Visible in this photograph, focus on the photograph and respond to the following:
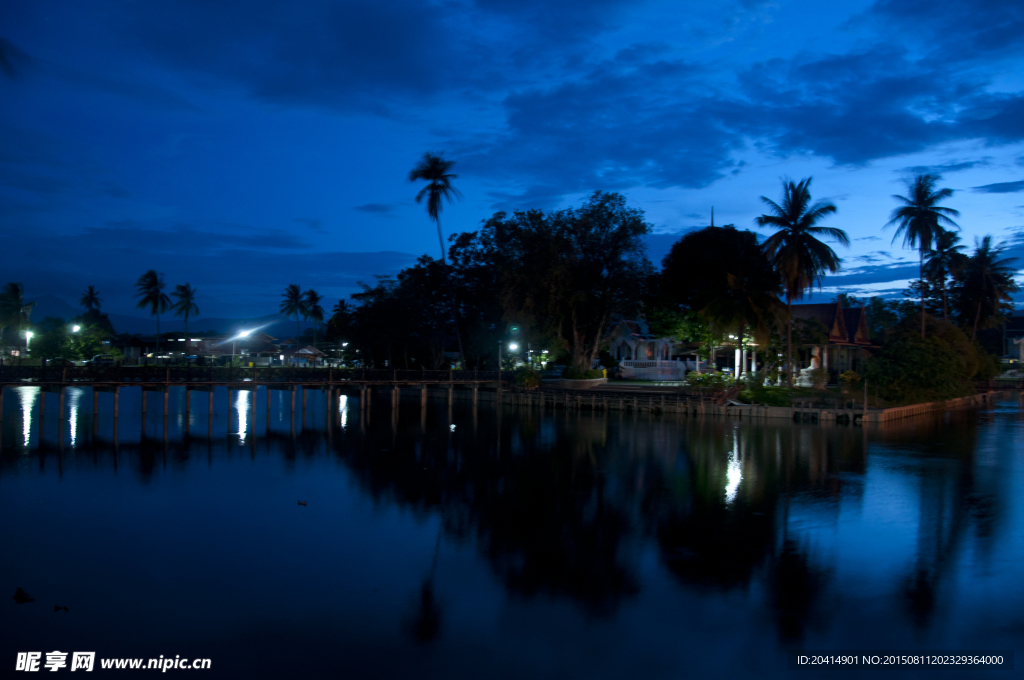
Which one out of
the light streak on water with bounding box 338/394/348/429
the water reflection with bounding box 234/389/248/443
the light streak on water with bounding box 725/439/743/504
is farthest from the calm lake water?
the light streak on water with bounding box 338/394/348/429

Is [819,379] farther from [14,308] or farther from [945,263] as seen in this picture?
[14,308]

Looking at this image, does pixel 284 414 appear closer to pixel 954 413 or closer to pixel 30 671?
pixel 30 671

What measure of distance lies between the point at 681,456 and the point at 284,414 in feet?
90.2

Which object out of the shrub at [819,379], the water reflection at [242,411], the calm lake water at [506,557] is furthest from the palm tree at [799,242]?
the water reflection at [242,411]

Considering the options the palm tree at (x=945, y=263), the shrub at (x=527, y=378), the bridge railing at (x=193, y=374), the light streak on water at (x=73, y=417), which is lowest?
the light streak on water at (x=73, y=417)

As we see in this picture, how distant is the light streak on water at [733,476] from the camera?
19625mm

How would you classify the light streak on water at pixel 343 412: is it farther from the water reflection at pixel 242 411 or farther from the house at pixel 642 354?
the house at pixel 642 354

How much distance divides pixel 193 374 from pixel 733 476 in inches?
1027

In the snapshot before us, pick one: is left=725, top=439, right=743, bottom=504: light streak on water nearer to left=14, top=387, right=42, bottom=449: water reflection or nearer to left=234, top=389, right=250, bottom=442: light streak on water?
left=234, top=389, right=250, bottom=442: light streak on water

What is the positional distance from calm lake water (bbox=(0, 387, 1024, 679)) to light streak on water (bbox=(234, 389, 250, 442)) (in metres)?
5.85

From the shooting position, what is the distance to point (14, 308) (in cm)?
7231

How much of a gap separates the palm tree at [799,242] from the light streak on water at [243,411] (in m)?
31.6

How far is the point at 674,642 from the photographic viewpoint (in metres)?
10.4

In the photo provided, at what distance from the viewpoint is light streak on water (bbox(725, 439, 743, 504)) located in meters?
19.6
